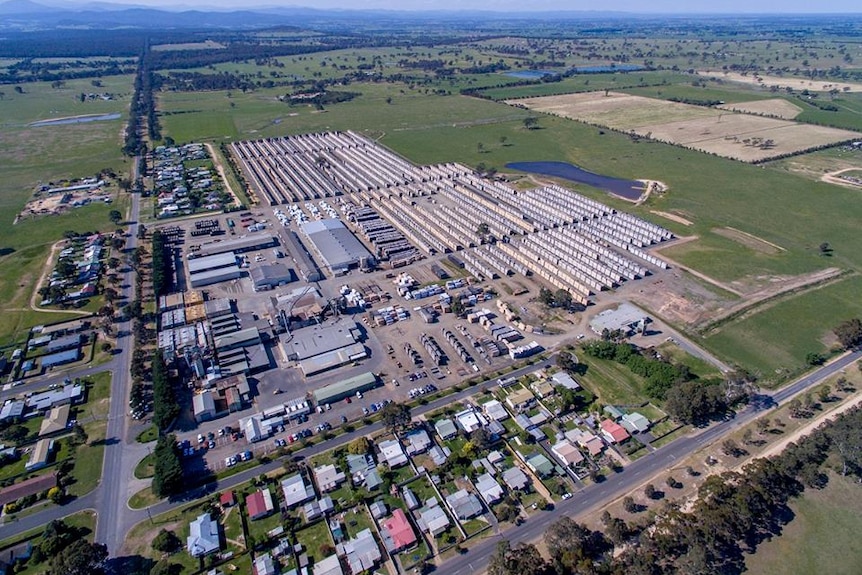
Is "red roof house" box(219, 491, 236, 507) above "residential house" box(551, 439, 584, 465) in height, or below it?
below

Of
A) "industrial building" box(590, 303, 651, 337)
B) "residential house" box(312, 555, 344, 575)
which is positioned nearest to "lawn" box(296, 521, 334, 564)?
"residential house" box(312, 555, 344, 575)

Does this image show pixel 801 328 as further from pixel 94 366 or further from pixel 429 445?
pixel 94 366

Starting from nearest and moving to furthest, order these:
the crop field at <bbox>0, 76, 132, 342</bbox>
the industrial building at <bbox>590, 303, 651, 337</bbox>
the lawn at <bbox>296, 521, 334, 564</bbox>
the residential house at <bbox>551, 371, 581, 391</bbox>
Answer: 1. the lawn at <bbox>296, 521, 334, 564</bbox>
2. the residential house at <bbox>551, 371, 581, 391</bbox>
3. the industrial building at <bbox>590, 303, 651, 337</bbox>
4. the crop field at <bbox>0, 76, 132, 342</bbox>

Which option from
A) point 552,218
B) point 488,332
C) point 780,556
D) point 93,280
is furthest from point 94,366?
point 552,218

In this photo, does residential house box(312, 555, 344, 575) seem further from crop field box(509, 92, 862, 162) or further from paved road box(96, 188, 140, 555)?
crop field box(509, 92, 862, 162)

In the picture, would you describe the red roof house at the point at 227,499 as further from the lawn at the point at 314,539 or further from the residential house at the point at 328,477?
the residential house at the point at 328,477

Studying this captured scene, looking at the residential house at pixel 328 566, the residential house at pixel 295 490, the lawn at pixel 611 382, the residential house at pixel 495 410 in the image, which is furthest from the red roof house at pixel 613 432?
the residential house at pixel 295 490
